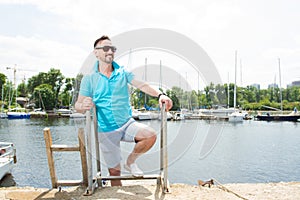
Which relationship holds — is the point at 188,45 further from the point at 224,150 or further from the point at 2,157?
the point at 224,150

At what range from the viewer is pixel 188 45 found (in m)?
5.17

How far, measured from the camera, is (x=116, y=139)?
12.0 feet

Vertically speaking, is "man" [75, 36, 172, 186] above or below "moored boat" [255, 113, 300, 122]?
above

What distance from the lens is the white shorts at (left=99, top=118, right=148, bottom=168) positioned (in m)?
3.60

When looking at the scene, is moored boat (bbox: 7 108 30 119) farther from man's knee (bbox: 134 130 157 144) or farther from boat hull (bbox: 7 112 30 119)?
man's knee (bbox: 134 130 157 144)

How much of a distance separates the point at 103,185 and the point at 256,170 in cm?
1353

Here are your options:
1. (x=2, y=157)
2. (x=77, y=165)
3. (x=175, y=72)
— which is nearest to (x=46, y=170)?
(x=77, y=165)

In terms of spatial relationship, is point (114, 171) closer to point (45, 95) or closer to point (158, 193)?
point (158, 193)

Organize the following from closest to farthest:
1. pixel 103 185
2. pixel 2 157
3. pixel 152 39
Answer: pixel 103 185 → pixel 152 39 → pixel 2 157

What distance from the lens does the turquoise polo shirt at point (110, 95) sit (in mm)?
3590

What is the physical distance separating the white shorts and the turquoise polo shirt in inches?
2.5

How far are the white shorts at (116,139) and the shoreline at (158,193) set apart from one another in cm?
40

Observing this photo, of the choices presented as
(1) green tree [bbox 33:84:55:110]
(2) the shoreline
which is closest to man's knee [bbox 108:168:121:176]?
(2) the shoreline

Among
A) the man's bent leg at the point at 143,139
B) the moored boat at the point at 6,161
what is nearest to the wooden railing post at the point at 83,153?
the man's bent leg at the point at 143,139
